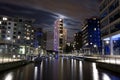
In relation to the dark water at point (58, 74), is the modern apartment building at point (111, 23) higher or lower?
higher

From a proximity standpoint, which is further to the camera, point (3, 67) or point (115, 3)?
point (115, 3)

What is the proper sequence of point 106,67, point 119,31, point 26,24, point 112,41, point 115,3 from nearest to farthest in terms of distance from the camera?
point 106,67 → point 119,31 → point 115,3 → point 112,41 → point 26,24

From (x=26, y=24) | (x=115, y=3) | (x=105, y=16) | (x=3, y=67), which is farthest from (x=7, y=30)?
(x=3, y=67)

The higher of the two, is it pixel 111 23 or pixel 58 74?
pixel 111 23

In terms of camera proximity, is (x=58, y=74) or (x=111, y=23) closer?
(x=58, y=74)

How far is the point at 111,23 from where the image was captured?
261 feet

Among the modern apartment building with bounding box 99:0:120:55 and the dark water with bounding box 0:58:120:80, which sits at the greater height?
the modern apartment building with bounding box 99:0:120:55

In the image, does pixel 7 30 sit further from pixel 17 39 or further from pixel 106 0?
pixel 106 0

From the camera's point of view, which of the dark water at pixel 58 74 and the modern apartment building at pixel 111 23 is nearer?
the dark water at pixel 58 74

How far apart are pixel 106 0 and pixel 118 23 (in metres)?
21.9

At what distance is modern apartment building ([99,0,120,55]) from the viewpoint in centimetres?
7261

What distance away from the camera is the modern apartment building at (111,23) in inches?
2859

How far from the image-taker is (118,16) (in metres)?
70.8

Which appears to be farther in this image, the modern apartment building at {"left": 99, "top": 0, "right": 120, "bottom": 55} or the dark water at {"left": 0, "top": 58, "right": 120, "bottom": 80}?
the modern apartment building at {"left": 99, "top": 0, "right": 120, "bottom": 55}
